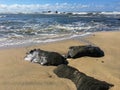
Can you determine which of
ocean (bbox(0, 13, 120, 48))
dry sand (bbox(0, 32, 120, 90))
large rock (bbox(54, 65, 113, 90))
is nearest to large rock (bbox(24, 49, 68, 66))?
dry sand (bbox(0, 32, 120, 90))

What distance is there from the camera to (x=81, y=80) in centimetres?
665

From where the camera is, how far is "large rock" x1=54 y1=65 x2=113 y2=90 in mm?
6182

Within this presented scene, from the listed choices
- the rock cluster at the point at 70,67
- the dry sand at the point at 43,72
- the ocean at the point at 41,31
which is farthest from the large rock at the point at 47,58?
the ocean at the point at 41,31

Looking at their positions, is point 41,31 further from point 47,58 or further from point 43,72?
point 43,72

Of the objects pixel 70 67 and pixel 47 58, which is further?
pixel 47 58

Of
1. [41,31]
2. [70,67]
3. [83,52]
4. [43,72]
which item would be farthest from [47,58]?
[41,31]

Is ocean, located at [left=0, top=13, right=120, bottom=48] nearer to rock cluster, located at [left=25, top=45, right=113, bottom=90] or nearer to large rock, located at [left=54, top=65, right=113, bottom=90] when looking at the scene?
rock cluster, located at [left=25, top=45, right=113, bottom=90]

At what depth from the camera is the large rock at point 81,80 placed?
6.18 metres

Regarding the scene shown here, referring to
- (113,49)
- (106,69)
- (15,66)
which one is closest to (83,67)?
(106,69)

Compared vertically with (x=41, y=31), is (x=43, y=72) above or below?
above

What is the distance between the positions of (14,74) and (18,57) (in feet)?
8.09

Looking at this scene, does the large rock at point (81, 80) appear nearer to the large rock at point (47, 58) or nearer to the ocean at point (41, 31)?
the large rock at point (47, 58)

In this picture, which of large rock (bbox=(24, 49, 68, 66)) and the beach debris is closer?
large rock (bbox=(24, 49, 68, 66))

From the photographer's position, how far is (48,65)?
29.7 feet
